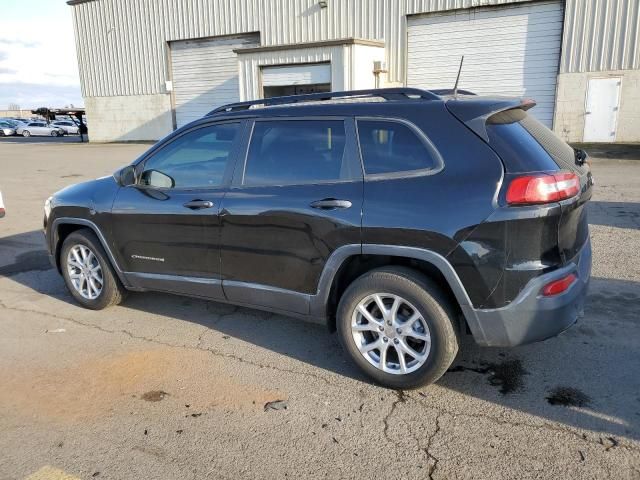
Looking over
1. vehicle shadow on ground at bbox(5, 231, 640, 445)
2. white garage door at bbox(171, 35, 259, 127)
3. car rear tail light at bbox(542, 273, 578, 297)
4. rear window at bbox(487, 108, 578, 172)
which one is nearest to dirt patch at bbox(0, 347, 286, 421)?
vehicle shadow on ground at bbox(5, 231, 640, 445)

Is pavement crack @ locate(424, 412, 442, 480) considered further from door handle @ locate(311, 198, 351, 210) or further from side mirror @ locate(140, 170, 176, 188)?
side mirror @ locate(140, 170, 176, 188)

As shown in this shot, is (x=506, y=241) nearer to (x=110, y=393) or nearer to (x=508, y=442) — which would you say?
(x=508, y=442)

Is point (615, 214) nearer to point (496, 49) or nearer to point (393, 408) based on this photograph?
point (393, 408)

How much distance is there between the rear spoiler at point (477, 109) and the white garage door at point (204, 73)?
22.5 meters

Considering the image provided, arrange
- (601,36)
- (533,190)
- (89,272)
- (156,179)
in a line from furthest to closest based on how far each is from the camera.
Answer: (601,36)
(89,272)
(156,179)
(533,190)

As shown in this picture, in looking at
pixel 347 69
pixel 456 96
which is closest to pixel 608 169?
pixel 347 69

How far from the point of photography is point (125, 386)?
11.3 ft

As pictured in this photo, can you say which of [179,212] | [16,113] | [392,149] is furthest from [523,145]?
[16,113]

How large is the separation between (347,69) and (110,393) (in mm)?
17204

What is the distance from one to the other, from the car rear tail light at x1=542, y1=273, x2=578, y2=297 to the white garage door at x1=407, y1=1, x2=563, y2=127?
16976 millimetres

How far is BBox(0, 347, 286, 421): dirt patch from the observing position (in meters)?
3.22

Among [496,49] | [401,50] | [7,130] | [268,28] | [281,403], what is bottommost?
[7,130]

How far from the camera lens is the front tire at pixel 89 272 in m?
4.61

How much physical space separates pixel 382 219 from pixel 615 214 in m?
6.30
